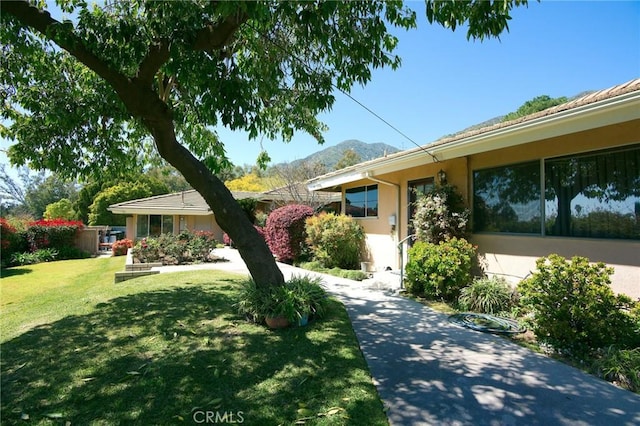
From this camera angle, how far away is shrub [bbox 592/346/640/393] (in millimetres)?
3562

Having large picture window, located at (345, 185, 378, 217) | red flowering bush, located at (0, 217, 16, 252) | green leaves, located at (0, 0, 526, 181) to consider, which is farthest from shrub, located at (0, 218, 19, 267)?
large picture window, located at (345, 185, 378, 217)

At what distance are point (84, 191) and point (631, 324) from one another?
4331 centimetres

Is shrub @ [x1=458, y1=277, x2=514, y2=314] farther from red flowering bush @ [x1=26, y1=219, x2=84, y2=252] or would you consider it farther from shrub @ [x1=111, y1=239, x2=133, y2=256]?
red flowering bush @ [x1=26, y1=219, x2=84, y2=252]

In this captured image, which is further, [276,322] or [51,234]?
[51,234]

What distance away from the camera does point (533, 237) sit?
20.7 ft

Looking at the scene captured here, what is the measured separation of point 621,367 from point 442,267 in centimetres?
323

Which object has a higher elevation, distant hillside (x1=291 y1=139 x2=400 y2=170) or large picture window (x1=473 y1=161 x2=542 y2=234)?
distant hillside (x1=291 y1=139 x2=400 y2=170)

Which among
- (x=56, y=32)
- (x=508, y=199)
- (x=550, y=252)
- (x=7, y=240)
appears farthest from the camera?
(x=7, y=240)

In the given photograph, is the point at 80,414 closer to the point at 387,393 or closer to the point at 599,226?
the point at 387,393

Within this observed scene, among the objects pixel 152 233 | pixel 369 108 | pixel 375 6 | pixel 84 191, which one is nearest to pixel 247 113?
pixel 375 6

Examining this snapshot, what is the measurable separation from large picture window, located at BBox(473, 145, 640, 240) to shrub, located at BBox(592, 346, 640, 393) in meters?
2.00

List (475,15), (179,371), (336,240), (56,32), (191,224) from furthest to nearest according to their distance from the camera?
(191,224), (336,240), (56,32), (179,371), (475,15)

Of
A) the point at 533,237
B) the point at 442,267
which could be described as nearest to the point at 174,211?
the point at 442,267

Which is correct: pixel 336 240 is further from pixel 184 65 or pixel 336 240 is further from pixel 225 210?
pixel 184 65
